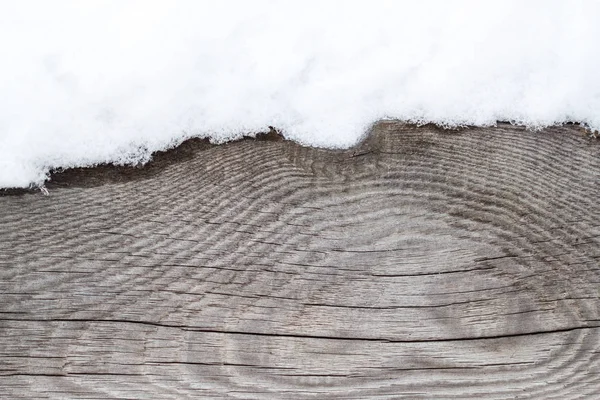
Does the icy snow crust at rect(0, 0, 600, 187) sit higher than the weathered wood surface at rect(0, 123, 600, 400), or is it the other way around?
the icy snow crust at rect(0, 0, 600, 187)

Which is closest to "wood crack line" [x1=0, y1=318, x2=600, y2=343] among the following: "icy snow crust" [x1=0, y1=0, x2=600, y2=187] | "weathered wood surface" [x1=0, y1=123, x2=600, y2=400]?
"weathered wood surface" [x1=0, y1=123, x2=600, y2=400]

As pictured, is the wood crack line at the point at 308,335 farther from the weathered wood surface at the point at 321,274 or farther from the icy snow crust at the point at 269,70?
the icy snow crust at the point at 269,70

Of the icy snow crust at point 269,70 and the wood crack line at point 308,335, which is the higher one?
the icy snow crust at point 269,70

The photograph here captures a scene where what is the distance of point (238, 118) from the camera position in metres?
1.36

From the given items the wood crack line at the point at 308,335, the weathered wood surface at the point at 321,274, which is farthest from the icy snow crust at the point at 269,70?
the wood crack line at the point at 308,335

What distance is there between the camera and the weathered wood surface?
134 cm

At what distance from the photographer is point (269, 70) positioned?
1.36 metres

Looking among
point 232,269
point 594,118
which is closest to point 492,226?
point 594,118

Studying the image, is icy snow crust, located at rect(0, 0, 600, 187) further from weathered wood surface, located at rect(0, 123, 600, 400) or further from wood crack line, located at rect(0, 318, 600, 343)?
wood crack line, located at rect(0, 318, 600, 343)

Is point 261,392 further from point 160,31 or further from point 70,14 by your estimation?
point 70,14

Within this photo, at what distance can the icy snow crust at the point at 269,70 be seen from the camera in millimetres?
1323

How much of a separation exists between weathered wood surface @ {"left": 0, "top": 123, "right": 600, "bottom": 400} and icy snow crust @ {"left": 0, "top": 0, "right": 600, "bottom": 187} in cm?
6

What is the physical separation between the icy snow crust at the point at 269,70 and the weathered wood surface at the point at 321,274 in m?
0.06

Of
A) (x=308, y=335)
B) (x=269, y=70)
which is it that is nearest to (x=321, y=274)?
(x=308, y=335)
